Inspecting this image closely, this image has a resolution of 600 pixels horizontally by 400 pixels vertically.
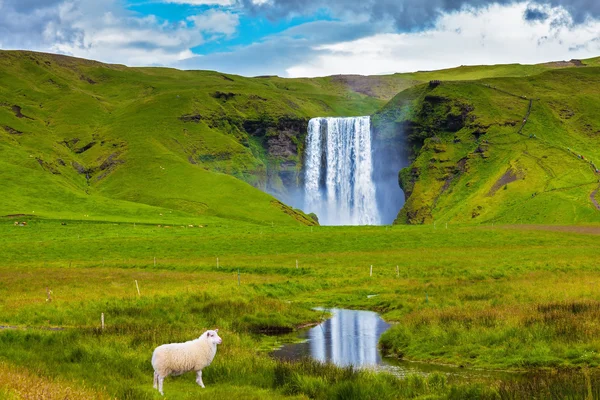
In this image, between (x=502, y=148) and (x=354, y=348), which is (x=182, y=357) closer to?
(x=354, y=348)

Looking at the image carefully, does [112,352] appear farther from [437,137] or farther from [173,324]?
[437,137]

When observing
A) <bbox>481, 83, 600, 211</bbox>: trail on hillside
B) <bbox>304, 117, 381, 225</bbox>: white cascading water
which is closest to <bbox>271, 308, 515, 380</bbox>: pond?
<bbox>481, 83, 600, 211</bbox>: trail on hillside

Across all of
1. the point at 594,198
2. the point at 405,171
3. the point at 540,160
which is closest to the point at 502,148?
the point at 540,160

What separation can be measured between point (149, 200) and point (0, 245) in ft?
268

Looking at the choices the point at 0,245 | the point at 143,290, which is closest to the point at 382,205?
the point at 0,245

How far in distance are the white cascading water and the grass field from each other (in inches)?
3913

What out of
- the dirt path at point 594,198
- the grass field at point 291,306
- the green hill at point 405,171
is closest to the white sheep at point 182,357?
the grass field at point 291,306

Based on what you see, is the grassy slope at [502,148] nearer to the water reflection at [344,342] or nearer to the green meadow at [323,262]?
the green meadow at [323,262]

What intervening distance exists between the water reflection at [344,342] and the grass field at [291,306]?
1085mm

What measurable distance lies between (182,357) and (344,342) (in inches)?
517

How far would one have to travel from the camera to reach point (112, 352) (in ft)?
70.0

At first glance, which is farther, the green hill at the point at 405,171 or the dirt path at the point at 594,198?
the green hill at the point at 405,171

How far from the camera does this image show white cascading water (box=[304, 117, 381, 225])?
182000 mm

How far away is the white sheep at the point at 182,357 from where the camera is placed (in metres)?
17.1
